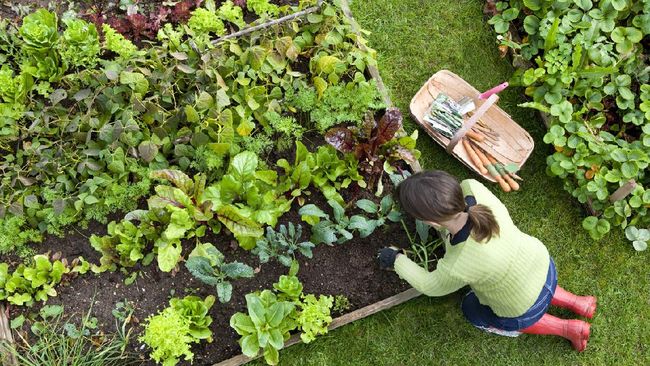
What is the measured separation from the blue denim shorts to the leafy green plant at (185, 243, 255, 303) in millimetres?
1308

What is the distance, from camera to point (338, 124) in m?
4.05

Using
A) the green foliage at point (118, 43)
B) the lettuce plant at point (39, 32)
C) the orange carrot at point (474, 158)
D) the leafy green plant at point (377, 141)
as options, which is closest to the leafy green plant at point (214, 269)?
the leafy green plant at point (377, 141)

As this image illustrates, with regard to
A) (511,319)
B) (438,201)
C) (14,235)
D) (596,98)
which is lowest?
(511,319)

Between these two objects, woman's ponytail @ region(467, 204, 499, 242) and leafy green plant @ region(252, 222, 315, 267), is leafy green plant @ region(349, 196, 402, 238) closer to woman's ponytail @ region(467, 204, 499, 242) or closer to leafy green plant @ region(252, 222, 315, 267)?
leafy green plant @ region(252, 222, 315, 267)

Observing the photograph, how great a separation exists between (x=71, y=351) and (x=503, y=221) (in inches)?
96.0

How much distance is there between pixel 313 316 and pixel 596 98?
2317 mm

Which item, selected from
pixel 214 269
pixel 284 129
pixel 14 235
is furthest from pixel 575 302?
pixel 14 235

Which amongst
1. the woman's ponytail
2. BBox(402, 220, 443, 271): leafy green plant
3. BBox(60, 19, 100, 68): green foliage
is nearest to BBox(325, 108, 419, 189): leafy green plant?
BBox(402, 220, 443, 271): leafy green plant

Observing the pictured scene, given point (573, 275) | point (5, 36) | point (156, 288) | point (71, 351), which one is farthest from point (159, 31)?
point (573, 275)

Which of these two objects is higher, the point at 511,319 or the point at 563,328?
the point at 511,319

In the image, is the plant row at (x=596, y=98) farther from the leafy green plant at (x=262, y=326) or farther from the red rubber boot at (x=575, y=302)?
the leafy green plant at (x=262, y=326)

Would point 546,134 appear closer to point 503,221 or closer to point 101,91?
point 503,221

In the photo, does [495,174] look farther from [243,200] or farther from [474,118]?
[243,200]

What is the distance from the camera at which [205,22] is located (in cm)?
391
